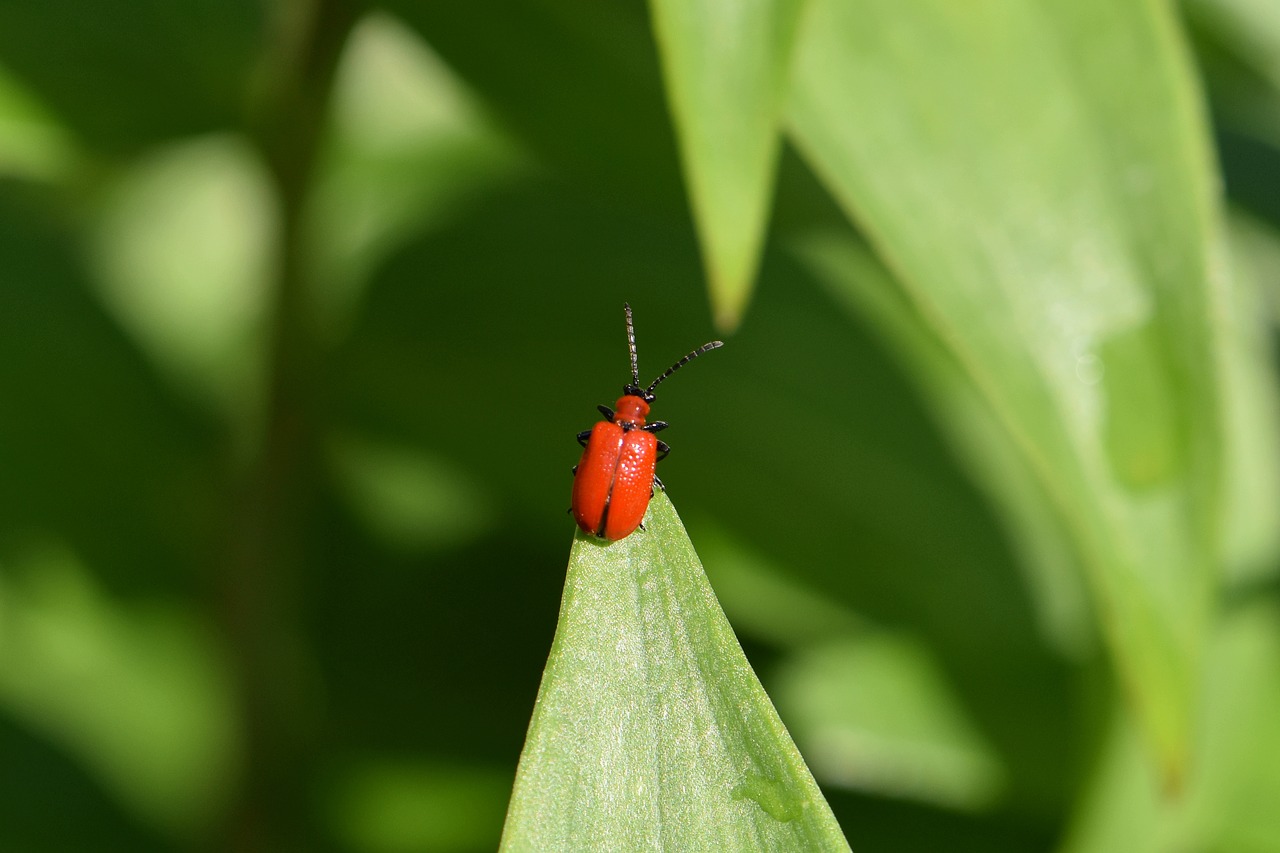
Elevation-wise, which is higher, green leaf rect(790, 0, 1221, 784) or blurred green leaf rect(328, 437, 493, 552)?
blurred green leaf rect(328, 437, 493, 552)

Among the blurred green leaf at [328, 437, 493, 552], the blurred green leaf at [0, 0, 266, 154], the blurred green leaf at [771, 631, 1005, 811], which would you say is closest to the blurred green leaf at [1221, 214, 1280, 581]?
the blurred green leaf at [771, 631, 1005, 811]

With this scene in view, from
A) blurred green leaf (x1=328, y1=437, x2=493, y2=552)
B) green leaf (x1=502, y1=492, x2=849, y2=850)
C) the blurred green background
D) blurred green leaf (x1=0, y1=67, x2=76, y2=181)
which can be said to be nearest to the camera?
green leaf (x1=502, y1=492, x2=849, y2=850)

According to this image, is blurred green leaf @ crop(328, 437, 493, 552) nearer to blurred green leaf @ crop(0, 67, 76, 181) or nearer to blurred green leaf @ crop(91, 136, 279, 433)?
blurred green leaf @ crop(91, 136, 279, 433)

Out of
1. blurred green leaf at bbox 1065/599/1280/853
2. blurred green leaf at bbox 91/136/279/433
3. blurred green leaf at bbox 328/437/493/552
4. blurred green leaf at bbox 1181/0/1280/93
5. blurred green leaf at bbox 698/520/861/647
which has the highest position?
blurred green leaf at bbox 1181/0/1280/93

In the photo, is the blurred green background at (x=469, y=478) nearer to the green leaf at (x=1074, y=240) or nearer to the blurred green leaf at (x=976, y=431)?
the blurred green leaf at (x=976, y=431)

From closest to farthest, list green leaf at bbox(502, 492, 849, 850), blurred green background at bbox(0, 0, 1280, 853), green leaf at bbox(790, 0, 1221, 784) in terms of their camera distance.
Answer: green leaf at bbox(502, 492, 849, 850)
green leaf at bbox(790, 0, 1221, 784)
blurred green background at bbox(0, 0, 1280, 853)

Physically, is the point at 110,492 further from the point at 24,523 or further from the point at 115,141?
the point at 115,141

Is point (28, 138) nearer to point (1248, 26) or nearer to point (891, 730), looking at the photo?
point (891, 730)

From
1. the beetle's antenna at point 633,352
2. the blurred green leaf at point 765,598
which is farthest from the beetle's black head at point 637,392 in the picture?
the blurred green leaf at point 765,598
